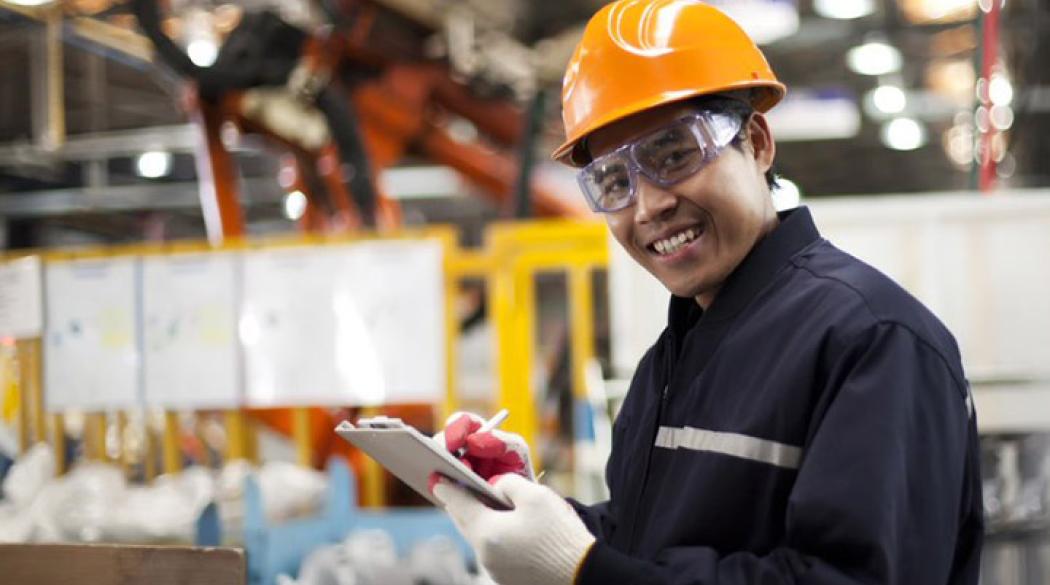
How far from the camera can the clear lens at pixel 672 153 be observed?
1790 mm

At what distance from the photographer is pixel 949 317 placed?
4387 mm

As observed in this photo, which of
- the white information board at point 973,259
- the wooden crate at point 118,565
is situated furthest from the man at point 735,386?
the white information board at point 973,259

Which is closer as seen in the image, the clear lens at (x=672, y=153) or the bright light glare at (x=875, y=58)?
the clear lens at (x=672, y=153)

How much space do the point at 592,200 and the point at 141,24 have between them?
4.31m

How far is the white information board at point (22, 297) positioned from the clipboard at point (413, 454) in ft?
13.8

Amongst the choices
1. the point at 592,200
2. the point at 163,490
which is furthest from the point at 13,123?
the point at 592,200

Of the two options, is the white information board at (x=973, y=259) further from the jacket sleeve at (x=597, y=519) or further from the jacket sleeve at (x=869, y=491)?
the jacket sleeve at (x=869, y=491)

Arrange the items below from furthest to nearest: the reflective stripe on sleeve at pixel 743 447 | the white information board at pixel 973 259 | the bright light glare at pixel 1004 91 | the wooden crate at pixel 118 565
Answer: the bright light glare at pixel 1004 91 < the white information board at pixel 973 259 < the wooden crate at pixel 118 565 < the reflective stripe on sleeve at pixel 743 447

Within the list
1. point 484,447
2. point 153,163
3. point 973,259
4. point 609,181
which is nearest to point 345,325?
point 973,259

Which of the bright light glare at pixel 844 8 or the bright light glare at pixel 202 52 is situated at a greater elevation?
the bright light glare at pixel 844 8

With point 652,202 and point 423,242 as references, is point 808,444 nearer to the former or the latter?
point 652,202

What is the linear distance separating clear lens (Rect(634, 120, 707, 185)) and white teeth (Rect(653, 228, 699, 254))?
0.29 ft

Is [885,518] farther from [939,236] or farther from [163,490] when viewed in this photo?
[163,490]

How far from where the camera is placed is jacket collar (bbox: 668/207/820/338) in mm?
1795
